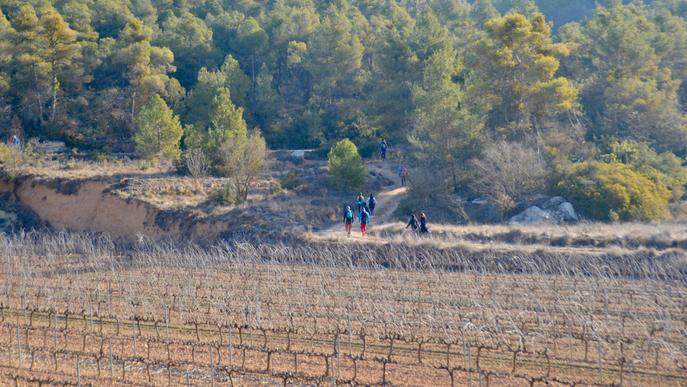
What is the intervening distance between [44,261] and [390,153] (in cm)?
2264

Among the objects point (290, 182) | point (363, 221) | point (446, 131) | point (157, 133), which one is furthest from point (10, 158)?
point (446, 131)

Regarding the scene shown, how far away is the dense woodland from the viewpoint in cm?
3700

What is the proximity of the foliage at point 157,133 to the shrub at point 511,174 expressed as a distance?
15.3 m

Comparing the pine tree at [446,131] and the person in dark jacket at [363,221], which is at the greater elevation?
the pine tree at [446,131]

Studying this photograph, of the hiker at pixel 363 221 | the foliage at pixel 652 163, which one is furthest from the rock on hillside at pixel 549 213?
the hiker at pixel 363 221

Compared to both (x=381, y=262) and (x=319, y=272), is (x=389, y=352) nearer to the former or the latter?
(x=319, y=272)

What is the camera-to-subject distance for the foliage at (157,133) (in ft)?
129

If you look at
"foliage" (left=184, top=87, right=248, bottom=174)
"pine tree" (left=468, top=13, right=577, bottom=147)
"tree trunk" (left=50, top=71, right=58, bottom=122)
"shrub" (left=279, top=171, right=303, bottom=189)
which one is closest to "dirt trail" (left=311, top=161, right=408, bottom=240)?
"shrub" (left=279, top=171, right=303, bottom=189)

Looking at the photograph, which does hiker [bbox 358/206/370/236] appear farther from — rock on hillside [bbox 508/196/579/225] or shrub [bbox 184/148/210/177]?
shrub [bbox 184/148/210/177]

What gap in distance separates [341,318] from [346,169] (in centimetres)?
1805

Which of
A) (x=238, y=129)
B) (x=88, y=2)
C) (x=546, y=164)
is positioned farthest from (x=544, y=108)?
(x=88, y=2)

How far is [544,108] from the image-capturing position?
126 feet

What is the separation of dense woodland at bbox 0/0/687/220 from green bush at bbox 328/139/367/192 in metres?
2.93

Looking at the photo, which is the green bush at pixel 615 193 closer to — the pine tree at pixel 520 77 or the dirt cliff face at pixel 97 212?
the pine tree at pixel 520 77
